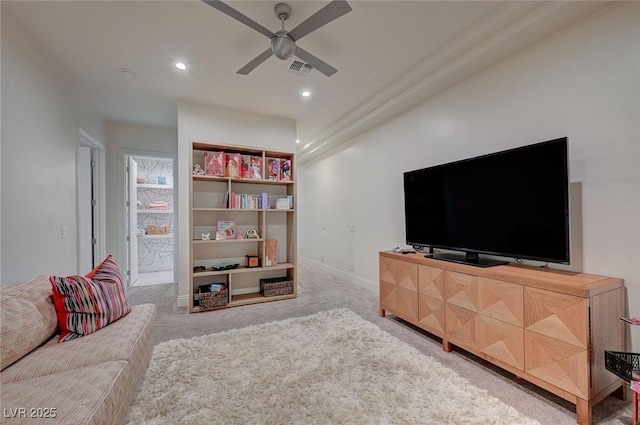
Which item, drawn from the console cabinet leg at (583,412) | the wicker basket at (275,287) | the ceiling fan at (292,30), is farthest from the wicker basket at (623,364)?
the wicker basket at (275,287)

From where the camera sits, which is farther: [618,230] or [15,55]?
[15,55]

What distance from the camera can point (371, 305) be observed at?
3.41 meters

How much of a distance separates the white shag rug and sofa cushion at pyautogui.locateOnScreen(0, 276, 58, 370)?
0.64 m

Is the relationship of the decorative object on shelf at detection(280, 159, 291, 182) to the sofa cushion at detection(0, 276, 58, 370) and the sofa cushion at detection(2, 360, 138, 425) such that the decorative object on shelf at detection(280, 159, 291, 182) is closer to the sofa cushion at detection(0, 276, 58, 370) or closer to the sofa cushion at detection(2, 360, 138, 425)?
the sofa cushion at detection(0, 276, 58, 370)

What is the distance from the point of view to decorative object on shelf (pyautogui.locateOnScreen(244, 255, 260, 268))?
3.65 meters

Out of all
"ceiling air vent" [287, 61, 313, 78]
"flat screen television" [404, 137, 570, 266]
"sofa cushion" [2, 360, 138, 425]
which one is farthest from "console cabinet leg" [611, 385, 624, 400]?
"ceiling air vent" [287, 61, 313, 78]

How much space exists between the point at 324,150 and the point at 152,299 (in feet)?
12.5

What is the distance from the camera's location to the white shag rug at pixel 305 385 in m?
1.50

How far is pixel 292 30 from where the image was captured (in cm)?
184

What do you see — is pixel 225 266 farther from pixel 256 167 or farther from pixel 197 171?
Answer: pixel 256 167

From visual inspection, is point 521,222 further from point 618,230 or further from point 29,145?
point 29,145

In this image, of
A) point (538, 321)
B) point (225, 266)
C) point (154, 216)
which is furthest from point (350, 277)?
point (154, 216)

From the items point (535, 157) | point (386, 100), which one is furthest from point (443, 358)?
point (386, 100)

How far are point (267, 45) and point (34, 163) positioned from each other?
2240mm
